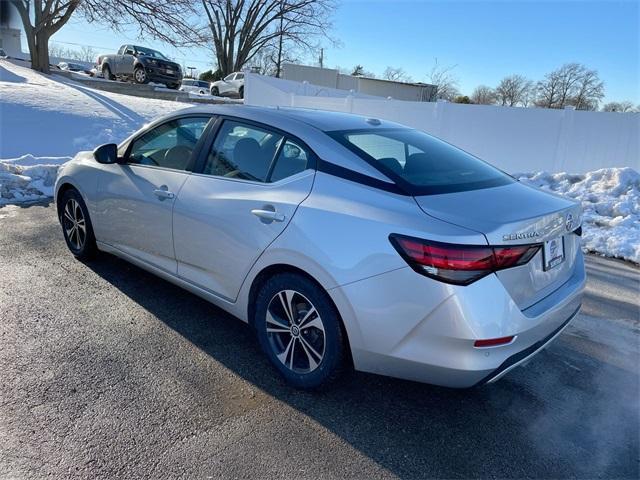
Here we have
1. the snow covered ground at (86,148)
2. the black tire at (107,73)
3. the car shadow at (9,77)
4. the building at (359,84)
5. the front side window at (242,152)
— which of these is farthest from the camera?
the building at (359,84)

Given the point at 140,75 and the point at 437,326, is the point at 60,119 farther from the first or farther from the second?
the point at 140,75

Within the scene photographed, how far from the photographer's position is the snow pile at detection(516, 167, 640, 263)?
6.36 meters

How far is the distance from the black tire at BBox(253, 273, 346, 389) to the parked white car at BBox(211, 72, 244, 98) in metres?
30.4

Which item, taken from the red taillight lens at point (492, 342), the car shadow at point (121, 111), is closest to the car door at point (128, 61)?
the car shadow at point (121, 111)

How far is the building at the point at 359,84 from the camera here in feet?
138

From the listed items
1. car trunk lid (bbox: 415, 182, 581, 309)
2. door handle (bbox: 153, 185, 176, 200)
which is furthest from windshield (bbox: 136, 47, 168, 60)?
car trunk lid (bbox: 415, 182, 581, 309)

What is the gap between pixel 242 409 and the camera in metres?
2.74

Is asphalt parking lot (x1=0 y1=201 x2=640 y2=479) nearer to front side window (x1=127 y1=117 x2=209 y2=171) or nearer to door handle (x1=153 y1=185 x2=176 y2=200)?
door handle (x1=153 y1=185 x2=176 y2=200)

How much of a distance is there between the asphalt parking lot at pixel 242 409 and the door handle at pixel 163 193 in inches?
36.8

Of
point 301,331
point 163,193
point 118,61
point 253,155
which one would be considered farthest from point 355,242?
point 118,61

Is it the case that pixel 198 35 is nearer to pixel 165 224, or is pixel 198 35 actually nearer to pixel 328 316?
pixel 165 224

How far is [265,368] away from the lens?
125 inches

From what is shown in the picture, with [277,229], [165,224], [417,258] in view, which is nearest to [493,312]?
[417,258]

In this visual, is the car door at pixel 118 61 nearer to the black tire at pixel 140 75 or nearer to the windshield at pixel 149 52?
the windshield at pixel 149 52
